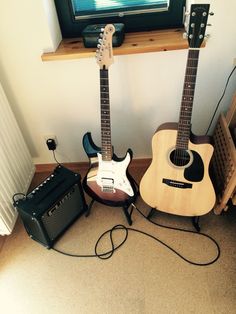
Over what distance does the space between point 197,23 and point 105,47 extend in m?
0.37

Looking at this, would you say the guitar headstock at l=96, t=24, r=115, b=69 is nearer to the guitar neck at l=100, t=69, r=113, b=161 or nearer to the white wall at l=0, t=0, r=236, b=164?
the guitar neck at l=100, t=69, r=113, b=161

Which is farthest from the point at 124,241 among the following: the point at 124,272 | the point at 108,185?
the point at 108,185

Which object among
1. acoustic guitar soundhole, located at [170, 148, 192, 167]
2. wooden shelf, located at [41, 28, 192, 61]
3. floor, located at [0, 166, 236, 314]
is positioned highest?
wooden shelf, located at [41, 28, 192, 61]

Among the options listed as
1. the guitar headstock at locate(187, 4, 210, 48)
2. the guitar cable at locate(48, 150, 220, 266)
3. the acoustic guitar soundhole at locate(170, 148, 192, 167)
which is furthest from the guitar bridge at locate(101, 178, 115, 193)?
the guitar headstock at locate(187, 4, 210, 48)

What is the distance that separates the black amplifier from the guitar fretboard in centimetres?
56

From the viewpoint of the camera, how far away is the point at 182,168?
1234 mm

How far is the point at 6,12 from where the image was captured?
1.17 metres

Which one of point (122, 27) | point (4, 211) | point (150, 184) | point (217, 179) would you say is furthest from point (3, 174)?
point (217, 179)

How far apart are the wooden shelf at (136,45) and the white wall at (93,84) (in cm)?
7

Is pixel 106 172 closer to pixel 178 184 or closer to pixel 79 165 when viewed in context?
pixel 178 184

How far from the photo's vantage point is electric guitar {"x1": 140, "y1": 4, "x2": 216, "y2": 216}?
1.15 m

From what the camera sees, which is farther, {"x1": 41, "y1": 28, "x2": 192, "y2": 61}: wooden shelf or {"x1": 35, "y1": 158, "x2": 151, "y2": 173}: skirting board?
{"x1": 35, "y1": 158, "x2": 151, "y2": 173}: skirting board

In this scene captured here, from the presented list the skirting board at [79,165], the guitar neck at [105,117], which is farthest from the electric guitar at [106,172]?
the skirting board at [79,165]

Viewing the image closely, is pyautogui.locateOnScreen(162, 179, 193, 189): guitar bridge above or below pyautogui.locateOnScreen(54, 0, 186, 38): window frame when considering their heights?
below
